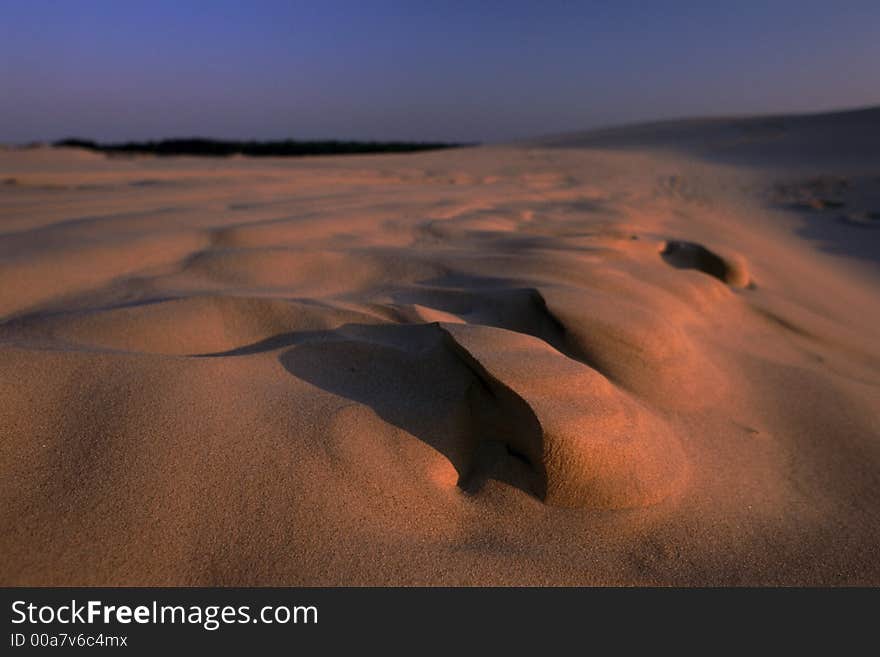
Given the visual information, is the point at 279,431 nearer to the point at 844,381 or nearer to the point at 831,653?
the point at 831,653

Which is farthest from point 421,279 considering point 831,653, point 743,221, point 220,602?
point 743,221

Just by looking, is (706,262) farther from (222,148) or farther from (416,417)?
(222,148)

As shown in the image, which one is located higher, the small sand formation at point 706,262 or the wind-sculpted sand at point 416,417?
the wind-sculpted sand at point 416,417

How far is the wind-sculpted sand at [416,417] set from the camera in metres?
0.80

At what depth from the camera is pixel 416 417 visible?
1.02m

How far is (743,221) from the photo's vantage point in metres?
4.48

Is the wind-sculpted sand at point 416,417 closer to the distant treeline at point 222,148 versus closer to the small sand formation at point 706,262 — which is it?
the small sand formation at point 706,262

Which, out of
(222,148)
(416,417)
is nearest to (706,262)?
(416,417)

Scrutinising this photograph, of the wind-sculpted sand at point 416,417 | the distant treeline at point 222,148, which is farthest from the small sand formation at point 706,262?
the distant treeline at point 222,148

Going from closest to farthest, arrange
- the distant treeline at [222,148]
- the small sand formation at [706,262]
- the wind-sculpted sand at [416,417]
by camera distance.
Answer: the wind-sculpted sand at [416,417] < the small sand formation at [706,262] < the distant treeline at [222,148]

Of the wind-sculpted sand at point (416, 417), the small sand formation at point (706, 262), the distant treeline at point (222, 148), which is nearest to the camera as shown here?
the wind-sculpted sand at point (416, 417)

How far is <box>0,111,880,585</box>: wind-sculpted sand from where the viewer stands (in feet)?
2.63

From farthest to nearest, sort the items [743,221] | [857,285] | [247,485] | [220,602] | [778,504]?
[743,221]
[857,285]
[778,504]
[247,485]
[220,602]

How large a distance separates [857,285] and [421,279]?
88.5 inches
